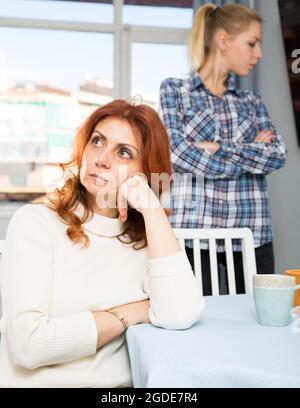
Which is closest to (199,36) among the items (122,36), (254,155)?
(254,155)

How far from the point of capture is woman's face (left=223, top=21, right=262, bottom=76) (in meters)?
2.02

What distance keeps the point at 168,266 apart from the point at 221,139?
1104 mm

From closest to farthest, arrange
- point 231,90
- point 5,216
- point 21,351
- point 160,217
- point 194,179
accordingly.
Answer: point 21,351 → point 160,217 → point 194,179 → point 231,90 → point 5,216

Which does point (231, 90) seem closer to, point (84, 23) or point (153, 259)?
point (153, 259)

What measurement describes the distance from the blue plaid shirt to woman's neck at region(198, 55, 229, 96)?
0.12 ft

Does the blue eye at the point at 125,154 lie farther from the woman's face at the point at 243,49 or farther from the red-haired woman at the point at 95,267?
the woman's face at the point at 243,49

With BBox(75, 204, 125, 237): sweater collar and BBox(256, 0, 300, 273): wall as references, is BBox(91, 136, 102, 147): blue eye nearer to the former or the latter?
BBox(75, 204, 125, 237): sweater collar

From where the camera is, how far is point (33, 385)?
91 centimetres

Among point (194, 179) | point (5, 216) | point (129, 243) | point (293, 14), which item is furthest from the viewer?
point (5, 216)

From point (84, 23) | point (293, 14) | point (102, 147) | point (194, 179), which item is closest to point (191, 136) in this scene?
point (194, 179)

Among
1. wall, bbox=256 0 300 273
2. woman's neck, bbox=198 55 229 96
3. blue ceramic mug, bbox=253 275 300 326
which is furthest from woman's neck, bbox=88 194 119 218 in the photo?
wall, bbox=256 0 300 273

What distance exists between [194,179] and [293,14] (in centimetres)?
156

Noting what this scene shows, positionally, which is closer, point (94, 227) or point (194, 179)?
point (94, 227)

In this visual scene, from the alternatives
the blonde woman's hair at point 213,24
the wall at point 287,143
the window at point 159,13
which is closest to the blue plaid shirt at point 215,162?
the blonde woman's hair at point 213,24
